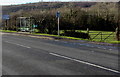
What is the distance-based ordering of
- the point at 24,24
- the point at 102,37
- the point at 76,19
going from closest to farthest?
the point at 102,37, the point at 76,19, the point at 24,24

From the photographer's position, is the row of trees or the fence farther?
the row of trees

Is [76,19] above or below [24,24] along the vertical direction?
above

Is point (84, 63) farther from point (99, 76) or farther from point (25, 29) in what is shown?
point (25, 29)

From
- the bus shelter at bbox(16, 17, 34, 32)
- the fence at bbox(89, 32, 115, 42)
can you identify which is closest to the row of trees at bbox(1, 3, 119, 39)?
the bus shelter at bbox(16, 17, 34, 32)

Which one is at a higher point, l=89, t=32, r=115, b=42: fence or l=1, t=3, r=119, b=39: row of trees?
l=1, t=3, r=119, b=39: row of trees

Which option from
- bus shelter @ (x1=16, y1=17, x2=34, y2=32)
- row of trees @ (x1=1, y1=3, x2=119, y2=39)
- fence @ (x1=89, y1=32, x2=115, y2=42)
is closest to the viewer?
fence @ (x1=89, y1=32, x2=115, y2=42)

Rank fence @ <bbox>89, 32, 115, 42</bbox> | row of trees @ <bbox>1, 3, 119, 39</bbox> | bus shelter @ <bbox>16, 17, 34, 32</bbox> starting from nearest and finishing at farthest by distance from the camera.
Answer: fence @ <bbox>89, 32, 115, 42</bbox> → row of trees @ <bbox>1, 3, 119, 39</bbox> → bus shelter @ <bbox>16, 17, 34, 32</bbox>

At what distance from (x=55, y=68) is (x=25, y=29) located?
1292 inches

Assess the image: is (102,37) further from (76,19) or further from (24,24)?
(24,24)

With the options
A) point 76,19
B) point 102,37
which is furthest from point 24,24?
point 102,37

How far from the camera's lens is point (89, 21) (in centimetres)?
4188

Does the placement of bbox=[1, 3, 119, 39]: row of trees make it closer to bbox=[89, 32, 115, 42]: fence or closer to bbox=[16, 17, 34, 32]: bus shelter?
bbox=[16, 17, 34, 32]: bus shelter

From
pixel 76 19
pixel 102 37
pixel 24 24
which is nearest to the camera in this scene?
pixel 102 37

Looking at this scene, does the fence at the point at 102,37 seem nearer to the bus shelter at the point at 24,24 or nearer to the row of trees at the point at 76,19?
the row of trees at the point at 76,19
